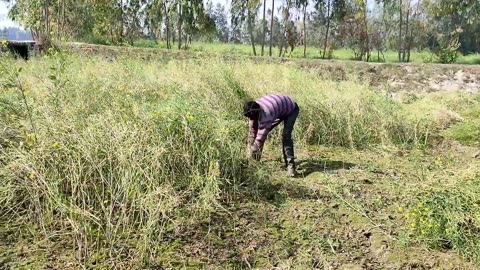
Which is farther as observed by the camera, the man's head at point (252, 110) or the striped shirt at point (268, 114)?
the striped shirt at point (268, 114)

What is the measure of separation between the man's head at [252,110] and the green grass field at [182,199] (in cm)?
20

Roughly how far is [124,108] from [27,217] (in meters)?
1.31

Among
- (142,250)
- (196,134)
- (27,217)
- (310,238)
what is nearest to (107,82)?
(196,134)

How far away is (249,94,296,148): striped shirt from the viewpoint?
4402mm

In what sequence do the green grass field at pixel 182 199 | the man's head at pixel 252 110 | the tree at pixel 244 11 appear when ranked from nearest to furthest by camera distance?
the green grass field at pixel 182 199, the man's head at pixel 252 110, the tree at pixel 244 11

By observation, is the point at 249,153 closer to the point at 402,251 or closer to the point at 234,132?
the point at 234,132

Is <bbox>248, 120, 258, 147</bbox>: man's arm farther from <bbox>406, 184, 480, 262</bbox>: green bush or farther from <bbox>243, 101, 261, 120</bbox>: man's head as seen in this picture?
<bbox>406, 184, 480, 262</bbox>: green bush

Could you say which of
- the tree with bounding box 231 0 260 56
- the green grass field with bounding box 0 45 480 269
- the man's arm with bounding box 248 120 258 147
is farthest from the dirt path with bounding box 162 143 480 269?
the tree with bounding box 231 0 260 56

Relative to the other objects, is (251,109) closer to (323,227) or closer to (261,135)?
(261,135)

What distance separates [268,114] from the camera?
440 centimetres

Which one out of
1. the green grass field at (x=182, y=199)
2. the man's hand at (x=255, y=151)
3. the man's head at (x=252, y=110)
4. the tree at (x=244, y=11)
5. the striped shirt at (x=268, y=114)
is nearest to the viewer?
the green grass field at (x=182, y=199)

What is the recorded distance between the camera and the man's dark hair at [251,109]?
4.30 meters

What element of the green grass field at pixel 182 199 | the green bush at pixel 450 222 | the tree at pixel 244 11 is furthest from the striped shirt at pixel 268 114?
the tree at pixel 244 11

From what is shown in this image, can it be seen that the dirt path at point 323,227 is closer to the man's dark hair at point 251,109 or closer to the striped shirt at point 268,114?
the striped shirt at point 268,114
